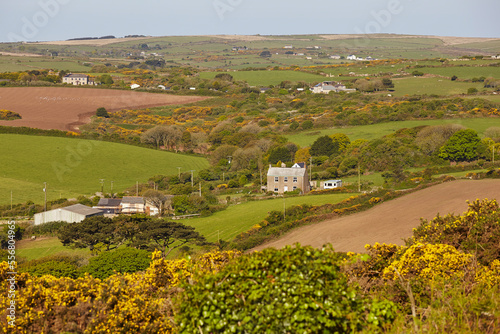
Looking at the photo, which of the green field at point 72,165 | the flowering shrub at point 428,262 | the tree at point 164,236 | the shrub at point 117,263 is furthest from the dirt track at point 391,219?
the green field at point 72,165

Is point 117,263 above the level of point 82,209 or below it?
above

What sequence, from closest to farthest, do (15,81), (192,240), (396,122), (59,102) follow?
(192,240) → (396,122) → (59,102) → (15,81)

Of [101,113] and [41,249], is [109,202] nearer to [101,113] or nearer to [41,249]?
[41,249]

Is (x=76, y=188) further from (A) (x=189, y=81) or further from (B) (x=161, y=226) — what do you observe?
(A) (x=189, y=81)

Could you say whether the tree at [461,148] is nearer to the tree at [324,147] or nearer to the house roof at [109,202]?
the tree at [324,147]

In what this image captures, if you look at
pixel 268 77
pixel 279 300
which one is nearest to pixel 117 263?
pixel 279 300

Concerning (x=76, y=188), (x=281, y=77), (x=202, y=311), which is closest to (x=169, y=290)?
(x=202, y=311)

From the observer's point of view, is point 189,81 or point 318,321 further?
point 189,81
